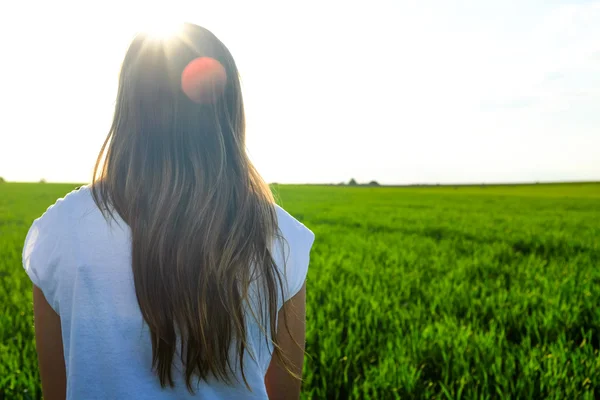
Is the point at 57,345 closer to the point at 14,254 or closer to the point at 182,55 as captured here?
the point at 182,55

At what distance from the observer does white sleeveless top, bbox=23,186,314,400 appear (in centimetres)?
116

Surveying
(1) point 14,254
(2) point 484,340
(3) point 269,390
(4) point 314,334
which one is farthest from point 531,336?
(1) point 14,254

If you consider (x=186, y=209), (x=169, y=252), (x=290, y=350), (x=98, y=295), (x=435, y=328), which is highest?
(x=186, y=209)

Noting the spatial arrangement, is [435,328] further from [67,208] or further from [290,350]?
[67,208]

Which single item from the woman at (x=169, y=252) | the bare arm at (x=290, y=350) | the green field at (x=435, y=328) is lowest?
the green field at (x=435, y=328)

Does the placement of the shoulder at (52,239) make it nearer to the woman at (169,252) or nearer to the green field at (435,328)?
the woman at (169,252)

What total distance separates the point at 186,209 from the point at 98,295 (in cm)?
33

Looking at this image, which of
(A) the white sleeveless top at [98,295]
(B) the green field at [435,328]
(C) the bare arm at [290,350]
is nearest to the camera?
(A) the white sleeveless top at [98,295]

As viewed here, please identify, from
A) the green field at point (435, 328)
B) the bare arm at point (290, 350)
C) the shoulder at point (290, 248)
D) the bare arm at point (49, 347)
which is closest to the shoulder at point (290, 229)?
the shoulder at point (290, 248)

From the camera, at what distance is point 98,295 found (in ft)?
3.81

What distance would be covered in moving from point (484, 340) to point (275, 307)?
8.42 ft

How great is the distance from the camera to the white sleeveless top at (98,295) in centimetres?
116

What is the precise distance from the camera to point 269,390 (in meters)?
1.69

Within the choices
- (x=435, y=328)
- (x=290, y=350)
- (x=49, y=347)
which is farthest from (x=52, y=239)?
(x=435, y=328)
